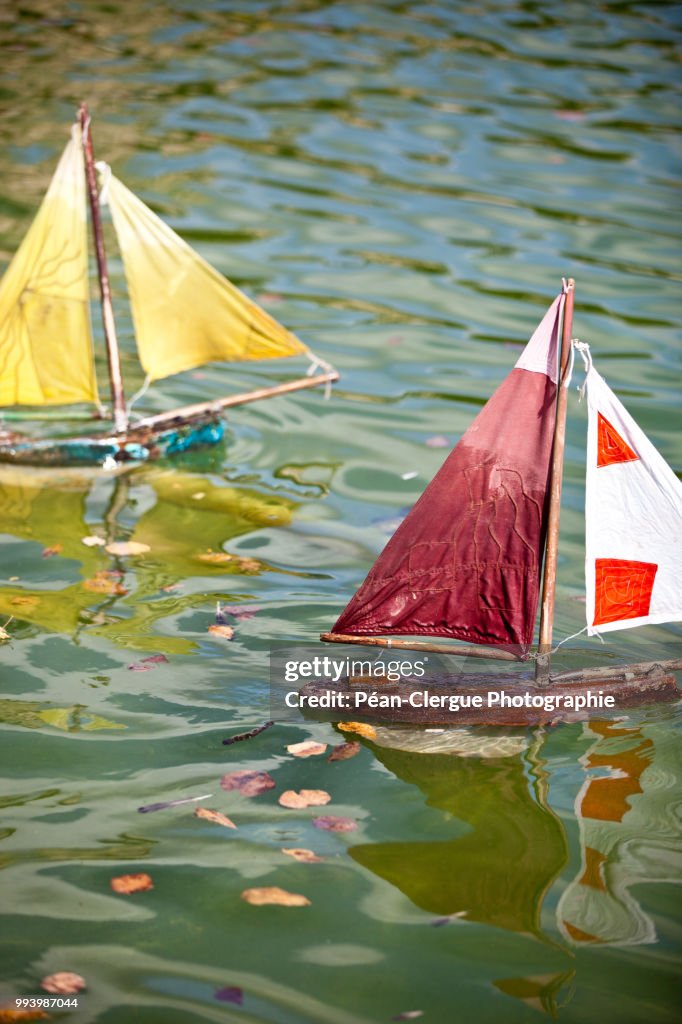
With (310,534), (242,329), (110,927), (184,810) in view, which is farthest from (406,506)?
(110,927)

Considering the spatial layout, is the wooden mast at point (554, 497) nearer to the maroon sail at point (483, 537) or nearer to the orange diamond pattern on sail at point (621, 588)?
the maroon sail at point (483, 537)

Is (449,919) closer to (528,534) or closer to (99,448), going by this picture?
(528,534)

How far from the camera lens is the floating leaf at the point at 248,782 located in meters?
4.59

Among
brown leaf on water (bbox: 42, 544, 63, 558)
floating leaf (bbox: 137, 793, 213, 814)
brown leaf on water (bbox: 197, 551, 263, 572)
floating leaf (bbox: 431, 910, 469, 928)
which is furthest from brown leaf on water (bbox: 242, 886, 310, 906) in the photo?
brown leaf on water (bbox: 42, 544, 63, 558)

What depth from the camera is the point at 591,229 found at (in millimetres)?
12906

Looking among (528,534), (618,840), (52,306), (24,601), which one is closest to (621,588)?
(528,534)

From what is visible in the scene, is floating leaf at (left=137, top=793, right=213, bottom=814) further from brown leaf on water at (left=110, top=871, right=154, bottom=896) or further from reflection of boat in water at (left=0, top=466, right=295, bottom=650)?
reflection of boat in water at (left=0, top=466, right=295, bottom=650)

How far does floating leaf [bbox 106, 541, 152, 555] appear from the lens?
6.96 metres

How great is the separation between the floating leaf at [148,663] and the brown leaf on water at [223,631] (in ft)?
1.17

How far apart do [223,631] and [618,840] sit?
2.37 meters

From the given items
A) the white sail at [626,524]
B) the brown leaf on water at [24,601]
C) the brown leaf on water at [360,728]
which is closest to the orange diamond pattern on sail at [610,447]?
the white sail at [626,524]

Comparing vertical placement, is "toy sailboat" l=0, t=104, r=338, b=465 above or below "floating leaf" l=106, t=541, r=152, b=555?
above

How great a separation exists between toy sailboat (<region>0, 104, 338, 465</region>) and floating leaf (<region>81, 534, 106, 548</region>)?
3.74 feet

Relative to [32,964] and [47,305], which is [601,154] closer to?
[47,305]
